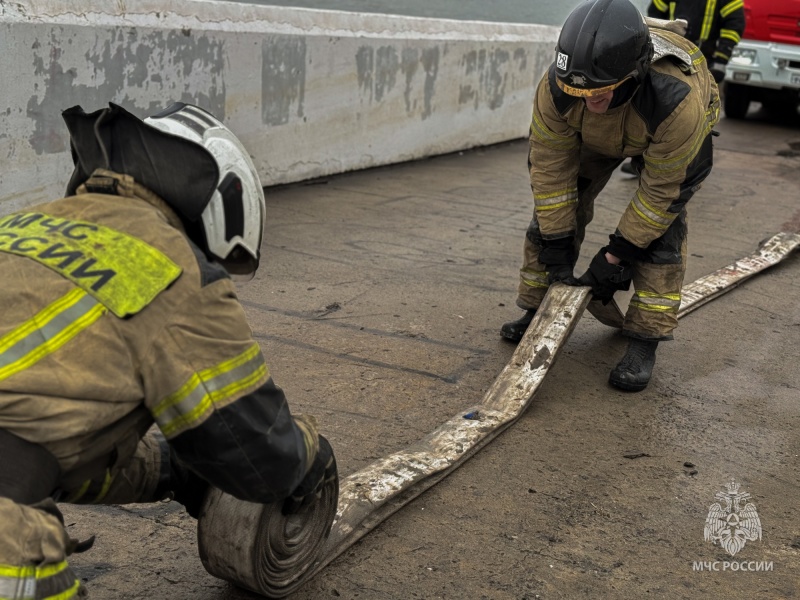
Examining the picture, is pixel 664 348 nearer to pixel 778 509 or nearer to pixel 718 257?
pixel 778 509

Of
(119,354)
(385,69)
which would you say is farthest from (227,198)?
(385,69)

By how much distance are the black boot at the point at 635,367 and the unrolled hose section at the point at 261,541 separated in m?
1.94

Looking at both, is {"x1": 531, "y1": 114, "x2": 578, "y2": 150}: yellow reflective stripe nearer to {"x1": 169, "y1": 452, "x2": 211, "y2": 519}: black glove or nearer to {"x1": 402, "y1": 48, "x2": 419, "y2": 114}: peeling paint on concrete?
{"x1": 169, "y1": 452, "x2": 211, "y2": 519}: black glove

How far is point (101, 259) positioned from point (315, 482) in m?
0.84

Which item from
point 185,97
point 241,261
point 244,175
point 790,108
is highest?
point 244,175

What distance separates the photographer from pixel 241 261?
2209 millimetres

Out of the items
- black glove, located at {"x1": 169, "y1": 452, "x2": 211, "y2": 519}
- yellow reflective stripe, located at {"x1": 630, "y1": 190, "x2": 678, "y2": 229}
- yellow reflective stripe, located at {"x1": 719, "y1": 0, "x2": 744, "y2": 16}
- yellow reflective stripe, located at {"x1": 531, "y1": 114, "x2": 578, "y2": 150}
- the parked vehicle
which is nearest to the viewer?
black glove, located at {"x1": 169, "y1": 452, "x2": 211, "y2": 519}

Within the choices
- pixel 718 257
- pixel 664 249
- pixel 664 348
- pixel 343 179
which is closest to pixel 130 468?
pixel 664 249

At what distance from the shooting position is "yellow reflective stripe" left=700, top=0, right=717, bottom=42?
8492 mm

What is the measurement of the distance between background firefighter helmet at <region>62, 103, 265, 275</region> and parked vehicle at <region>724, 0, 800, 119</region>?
10.6 meters

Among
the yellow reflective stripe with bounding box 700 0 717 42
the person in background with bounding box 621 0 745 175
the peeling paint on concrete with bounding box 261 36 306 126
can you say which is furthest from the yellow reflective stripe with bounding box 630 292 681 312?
the yellow reflective stripe with bounding box 700 0 717 42

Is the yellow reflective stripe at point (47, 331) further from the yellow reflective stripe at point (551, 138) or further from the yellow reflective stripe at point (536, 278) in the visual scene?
the yellow reflective stripe at point (536, 278)

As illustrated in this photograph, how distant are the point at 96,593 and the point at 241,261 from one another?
1029mm

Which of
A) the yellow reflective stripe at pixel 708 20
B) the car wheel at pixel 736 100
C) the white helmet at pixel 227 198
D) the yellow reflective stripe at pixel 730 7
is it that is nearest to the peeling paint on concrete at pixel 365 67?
the yellow reflective stripe at pixel 708 20
